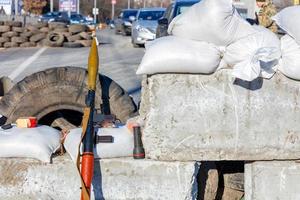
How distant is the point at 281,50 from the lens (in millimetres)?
4312

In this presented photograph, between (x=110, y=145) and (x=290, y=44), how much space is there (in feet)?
4.28

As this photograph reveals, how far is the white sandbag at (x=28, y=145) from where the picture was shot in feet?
14.1

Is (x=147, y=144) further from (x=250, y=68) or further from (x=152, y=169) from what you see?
(x=250, y=68)

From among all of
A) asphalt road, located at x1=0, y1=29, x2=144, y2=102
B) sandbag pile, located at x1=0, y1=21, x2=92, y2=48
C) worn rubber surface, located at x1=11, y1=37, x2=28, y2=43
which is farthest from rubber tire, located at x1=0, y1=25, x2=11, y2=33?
asphalt road, located at x1=0, y1=29, x2=144, y2=102

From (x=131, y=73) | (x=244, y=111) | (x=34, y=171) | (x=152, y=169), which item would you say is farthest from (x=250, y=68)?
(x=131, y=73)

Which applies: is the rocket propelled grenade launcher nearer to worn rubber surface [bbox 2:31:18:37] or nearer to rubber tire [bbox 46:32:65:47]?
rubber tire [bbox 46:32:65:47]

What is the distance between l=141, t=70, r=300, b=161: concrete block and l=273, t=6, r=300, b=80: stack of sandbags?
72mm

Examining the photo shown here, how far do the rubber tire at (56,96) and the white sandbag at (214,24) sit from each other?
1203 mm

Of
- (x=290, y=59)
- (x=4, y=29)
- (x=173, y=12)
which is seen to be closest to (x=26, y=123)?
(x=290, y=59)

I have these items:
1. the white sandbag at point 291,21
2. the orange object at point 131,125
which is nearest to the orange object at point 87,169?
the orange object at point 131,125

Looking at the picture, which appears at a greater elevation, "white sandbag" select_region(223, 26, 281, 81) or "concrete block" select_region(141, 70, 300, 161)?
"white sandbag" select_region(223, 26, 281, 81)

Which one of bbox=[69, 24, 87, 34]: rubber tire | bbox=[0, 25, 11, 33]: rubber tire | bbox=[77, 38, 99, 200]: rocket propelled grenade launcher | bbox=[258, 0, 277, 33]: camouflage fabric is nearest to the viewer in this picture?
bbox=[77, 38, 99, 200]: rocket propelled grenade launcher

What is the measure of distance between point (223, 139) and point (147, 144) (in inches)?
18.7

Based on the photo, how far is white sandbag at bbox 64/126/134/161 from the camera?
169 inches
